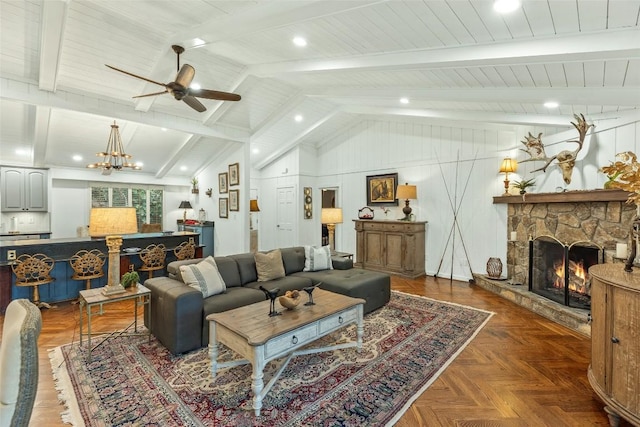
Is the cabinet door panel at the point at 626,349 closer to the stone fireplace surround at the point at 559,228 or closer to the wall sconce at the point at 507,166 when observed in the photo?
the stone fireplace surround at the point at 559,228

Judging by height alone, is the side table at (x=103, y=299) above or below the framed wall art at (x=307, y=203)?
below

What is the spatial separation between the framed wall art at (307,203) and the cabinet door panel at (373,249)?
2.00m

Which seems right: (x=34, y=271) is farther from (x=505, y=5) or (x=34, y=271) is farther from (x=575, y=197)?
(x=575, y=197)

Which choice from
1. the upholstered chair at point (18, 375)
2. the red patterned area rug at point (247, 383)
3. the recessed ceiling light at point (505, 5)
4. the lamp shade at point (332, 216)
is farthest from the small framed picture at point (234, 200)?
the upholstered chair at point (18, 375)

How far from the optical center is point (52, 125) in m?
5.61

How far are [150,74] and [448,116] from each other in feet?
14.5

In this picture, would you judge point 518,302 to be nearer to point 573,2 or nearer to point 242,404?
point 573,2

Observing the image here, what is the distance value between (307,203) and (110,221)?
554 cm

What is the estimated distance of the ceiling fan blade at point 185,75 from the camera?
10.0 ft

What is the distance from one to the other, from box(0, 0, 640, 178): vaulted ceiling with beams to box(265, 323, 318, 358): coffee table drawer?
2490 millimetres

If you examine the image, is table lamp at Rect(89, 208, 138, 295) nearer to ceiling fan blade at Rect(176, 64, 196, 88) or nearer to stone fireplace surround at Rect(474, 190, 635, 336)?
ceiling fan blade at Rect(176, 64, 196, 88)

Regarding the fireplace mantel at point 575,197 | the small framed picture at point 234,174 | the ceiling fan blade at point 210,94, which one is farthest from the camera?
the small framed picture at point 234,174

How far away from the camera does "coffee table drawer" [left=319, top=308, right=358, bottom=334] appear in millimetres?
2564

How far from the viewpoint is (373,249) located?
21.0 ft
